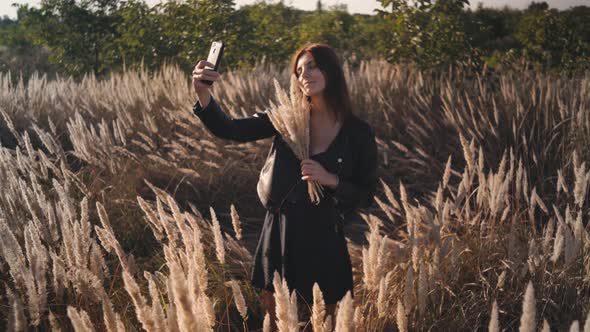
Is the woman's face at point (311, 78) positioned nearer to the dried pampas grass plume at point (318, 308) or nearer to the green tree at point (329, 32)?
the dried pampas grass plume at point (318, 308)

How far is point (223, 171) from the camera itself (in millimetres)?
4312

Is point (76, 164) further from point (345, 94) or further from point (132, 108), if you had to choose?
point (345, 94)

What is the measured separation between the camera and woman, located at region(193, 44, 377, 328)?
2.17 meters

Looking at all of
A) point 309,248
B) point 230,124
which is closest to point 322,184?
point 309,248

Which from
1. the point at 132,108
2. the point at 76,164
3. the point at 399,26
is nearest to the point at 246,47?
the point at 399,26

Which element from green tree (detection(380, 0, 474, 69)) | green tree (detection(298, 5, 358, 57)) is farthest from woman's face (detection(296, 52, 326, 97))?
green tree (detection(298, 5, 358, 57))

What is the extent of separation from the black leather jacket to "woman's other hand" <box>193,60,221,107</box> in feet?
0.16

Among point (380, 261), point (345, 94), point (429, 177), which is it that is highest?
point (345, 94)

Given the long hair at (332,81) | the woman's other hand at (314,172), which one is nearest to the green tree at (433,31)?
the long hair at (332,81)

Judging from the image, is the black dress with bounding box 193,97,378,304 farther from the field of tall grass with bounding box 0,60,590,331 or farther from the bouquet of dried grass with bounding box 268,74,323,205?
the bouquet of dried grass with bounding box 268,74,323,205

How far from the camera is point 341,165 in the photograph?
7.23ft

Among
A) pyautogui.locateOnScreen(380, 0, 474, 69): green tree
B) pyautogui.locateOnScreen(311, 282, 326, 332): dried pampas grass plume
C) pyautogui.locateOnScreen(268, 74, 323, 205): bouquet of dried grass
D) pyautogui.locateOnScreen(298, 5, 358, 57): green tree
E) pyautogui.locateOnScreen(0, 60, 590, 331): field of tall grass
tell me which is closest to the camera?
pyautogui.locateOnScreen(311, 282, 326, 332): dried pampas grass plume

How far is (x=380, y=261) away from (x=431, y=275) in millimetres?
452

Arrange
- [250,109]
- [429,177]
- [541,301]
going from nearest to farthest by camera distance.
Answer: [541,301] < [429,177] < [250,109]
